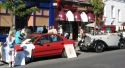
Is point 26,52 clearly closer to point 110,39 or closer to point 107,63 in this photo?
point 107,63

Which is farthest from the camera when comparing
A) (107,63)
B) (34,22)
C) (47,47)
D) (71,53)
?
(34,22)

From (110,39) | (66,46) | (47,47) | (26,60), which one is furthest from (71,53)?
(110,39)

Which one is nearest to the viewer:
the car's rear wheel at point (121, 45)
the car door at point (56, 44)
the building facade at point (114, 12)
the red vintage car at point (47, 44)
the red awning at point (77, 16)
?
the red vintage car at point (47, 44)

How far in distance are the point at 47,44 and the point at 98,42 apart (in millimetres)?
5342

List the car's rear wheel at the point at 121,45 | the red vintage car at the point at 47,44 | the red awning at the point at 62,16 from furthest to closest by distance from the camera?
the red awning at the point at 62,16 < the car's rear wheel at the point at 121,45 < the red vintage car at the point at 47,44

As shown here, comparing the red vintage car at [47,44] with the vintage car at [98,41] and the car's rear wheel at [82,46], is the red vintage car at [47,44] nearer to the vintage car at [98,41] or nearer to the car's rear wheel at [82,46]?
the vintage car at [98,41]

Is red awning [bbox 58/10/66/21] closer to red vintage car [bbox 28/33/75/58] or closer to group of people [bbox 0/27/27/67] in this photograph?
red vintage car [bbox 28/33/75/58]

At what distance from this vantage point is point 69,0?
Answer: 32.8m

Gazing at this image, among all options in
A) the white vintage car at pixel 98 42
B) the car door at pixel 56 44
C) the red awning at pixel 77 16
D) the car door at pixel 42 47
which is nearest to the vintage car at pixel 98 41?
the white vintage car at pixel 98 42

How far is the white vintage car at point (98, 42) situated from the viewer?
2317cm

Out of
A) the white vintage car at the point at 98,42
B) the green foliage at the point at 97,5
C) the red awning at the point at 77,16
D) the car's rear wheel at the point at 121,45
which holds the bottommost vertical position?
the car's rear wheel at the point at 121,45

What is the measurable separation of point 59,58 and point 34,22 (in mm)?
9980

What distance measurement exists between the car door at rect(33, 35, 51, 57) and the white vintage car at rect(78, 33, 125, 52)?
466cm

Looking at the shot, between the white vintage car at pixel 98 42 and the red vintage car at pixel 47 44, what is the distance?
3.37 meters
